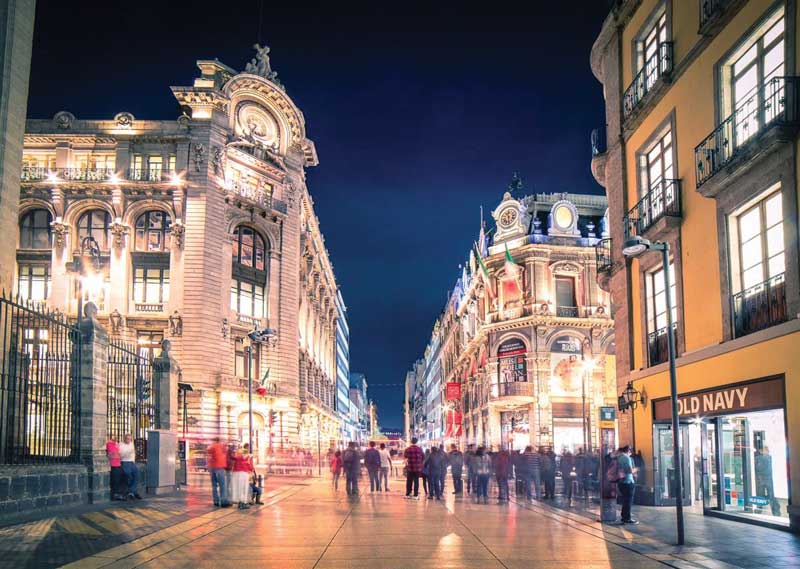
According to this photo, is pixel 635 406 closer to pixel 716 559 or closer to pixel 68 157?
pixel 716 559

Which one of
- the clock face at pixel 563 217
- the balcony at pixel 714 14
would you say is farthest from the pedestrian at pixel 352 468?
the clock face at pixel 563 217

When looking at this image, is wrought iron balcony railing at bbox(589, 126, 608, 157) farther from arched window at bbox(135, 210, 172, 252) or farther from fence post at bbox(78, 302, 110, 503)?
arched window at bbox(135, 210, 172, 252)

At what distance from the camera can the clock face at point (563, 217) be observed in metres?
58.6

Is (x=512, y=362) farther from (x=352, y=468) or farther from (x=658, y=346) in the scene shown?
(x=658, y=346)

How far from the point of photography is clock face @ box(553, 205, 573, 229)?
58594 millimetres

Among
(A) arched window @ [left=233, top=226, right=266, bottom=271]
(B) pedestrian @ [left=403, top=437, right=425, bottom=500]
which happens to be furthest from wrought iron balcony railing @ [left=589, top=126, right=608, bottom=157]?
(A) arched window @ [left=233, top=226, right=266, bottom=271]

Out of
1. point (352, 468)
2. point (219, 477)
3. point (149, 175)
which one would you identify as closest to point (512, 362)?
point (149, 175)

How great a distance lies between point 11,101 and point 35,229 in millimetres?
35479

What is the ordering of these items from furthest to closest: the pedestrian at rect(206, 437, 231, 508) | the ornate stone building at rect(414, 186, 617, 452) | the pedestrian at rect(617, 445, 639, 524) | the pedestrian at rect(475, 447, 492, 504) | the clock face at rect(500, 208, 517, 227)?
the clock face at rect(500, 208, 517, 227) < the ornate stone building at rect(414, 186, 617, 452) < the pedestrian at rect(475, 447, 492, 504) < the pedestrian at rect(206, 437, 231, 508) < the pedestrian at rect(617, 445, 639, 524)

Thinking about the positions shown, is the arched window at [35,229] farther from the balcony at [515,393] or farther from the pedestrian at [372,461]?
the balcony at [515,393]

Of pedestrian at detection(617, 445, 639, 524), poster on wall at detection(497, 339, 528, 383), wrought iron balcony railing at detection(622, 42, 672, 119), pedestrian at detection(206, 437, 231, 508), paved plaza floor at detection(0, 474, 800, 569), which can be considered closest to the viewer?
paved plaza floor at detection(0, 474, 800, 569)

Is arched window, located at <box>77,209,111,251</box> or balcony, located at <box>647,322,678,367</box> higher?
arched window, located at <box>77,209,111,251</box>

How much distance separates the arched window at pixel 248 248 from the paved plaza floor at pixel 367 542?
121 feet

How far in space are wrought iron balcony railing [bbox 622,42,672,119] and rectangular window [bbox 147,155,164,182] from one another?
35.0 m
